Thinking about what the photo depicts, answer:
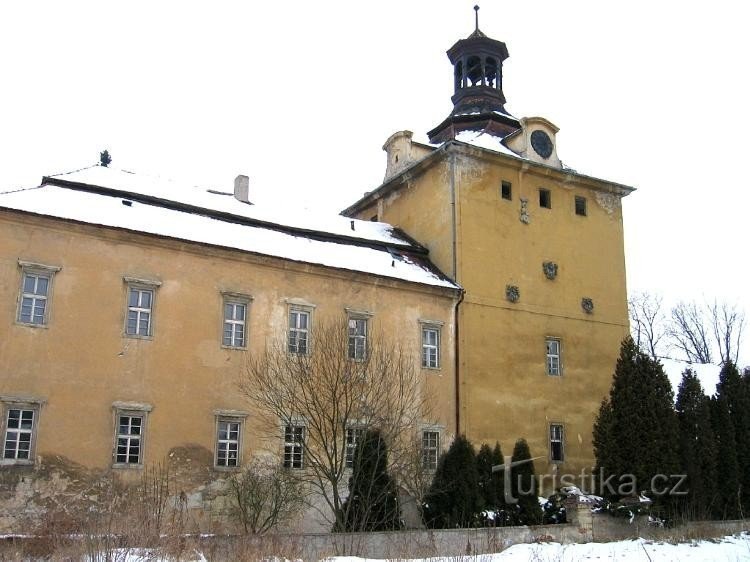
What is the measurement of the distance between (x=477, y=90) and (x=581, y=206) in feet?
22.1

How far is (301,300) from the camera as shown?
2269 centimetres

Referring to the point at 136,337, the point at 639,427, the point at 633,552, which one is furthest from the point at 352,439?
the point at 639,427

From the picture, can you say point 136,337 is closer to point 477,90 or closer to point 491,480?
point 491,480

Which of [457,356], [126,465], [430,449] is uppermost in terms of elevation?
[457,356]

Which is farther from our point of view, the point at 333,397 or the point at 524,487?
the point at 524,487

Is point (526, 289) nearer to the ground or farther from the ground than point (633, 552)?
farther from the ground

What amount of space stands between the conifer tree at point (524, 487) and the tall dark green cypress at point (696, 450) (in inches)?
168

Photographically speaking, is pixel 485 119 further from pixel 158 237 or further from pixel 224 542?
pixel 224 542

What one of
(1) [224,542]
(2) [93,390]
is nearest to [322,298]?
(2) [93,390]

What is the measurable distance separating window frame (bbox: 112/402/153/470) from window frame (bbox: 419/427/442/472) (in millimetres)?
7444

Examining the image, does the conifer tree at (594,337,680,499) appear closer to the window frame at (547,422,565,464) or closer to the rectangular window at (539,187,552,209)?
the window frame at (547,422,565,464)

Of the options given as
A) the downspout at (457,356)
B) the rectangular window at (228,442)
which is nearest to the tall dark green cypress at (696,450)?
the downspout at (457,356)

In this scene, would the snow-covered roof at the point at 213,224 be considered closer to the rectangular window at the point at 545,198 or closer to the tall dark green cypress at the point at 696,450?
the rectangular window at the point at 545,198

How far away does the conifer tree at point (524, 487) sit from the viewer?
21.3 m
